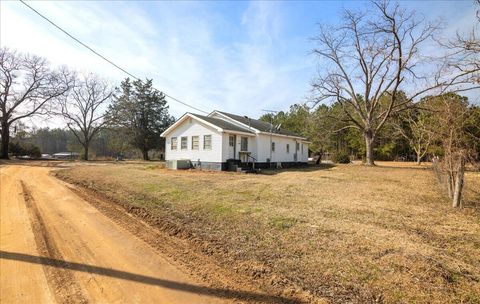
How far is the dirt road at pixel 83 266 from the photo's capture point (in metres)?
3.73

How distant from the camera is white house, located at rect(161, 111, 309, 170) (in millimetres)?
20625

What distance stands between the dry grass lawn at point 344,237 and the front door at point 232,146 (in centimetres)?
1091

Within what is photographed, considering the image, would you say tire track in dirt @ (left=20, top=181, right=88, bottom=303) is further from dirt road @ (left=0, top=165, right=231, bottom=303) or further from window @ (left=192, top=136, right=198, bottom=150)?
window @ (left=192, top=136, right=198, bottom=150)

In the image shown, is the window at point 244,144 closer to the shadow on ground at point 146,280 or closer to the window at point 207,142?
the window at point 207,142

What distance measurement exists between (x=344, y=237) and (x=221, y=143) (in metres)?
15.4

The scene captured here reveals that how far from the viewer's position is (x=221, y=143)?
20.2 meters

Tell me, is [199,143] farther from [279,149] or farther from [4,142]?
[4,142]

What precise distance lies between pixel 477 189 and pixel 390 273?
362 inches

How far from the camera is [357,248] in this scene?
15.7 ft

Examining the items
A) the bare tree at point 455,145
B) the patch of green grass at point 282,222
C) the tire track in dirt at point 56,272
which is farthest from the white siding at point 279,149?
the tire track in dirt at point 56,272

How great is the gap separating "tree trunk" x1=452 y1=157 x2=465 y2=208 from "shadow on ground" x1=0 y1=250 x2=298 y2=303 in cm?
671

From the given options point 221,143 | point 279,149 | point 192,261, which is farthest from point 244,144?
point 192,261

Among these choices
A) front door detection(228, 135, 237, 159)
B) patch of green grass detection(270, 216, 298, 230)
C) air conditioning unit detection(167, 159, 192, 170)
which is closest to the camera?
patch of green grass detection(270, 216, 298, 230)

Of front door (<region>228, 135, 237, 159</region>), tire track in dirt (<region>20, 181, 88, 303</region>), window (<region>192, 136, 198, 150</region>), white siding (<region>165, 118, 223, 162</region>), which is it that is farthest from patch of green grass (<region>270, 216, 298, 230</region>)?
window (<region>192, 136, 198, 150</region>)
